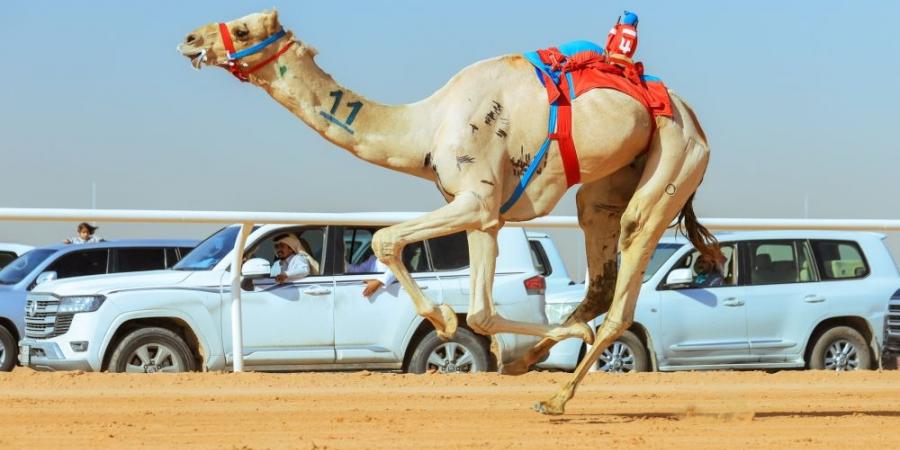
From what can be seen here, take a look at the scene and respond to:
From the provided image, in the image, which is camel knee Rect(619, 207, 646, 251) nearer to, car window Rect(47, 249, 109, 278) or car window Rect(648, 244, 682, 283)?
car window Rect(648, 244, 682, 283)

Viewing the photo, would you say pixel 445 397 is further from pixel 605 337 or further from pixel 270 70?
pixel 270 70

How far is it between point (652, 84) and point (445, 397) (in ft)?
10.3

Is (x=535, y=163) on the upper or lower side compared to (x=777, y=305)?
upper

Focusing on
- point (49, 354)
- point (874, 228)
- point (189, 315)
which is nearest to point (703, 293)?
point (874, 228)

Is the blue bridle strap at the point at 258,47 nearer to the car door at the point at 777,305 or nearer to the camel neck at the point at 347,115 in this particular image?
the camel neck at the point at 347,115

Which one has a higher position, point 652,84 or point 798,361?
point 652,84

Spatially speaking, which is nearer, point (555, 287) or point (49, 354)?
point (49, 354)

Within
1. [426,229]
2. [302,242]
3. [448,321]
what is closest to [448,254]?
[302,242]

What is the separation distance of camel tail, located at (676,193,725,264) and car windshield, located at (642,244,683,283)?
629 cm

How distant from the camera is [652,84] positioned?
1051 centimetres

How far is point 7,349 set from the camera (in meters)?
19.8

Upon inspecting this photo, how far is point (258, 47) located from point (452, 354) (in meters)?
6.27

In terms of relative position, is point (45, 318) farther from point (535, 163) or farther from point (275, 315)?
point (535, 163)

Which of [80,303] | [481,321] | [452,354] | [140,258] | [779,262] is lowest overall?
[452,354]
